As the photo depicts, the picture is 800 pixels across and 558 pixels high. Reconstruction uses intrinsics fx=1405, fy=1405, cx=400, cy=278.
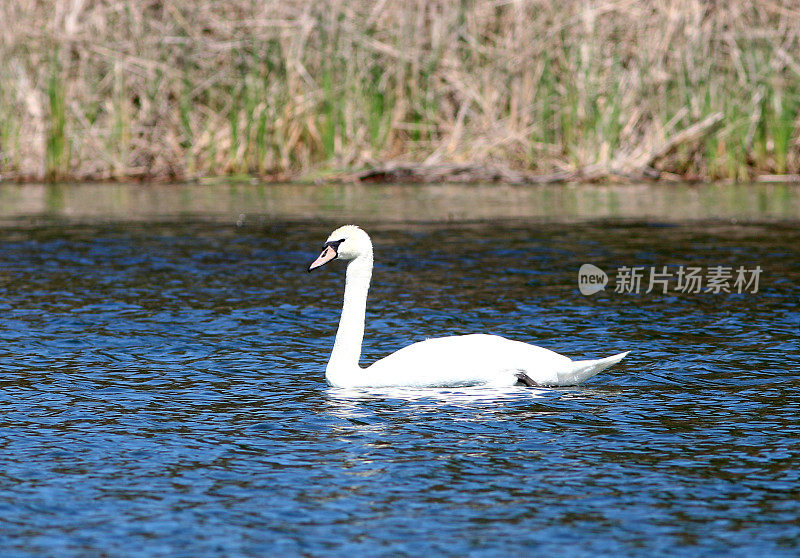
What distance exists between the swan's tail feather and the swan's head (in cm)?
137

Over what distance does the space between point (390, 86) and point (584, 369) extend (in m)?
14.3

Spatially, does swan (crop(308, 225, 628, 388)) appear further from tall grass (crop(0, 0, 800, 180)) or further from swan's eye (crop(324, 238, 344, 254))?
tall grass (crop(0, 0, 800, 180))

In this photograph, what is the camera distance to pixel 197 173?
22.2 meters

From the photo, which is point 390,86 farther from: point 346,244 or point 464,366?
point 464,366

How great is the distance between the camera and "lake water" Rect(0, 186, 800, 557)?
5.36 m

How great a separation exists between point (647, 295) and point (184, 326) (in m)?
3.97

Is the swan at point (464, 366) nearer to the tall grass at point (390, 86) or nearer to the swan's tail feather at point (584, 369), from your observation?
the swan's tail feather at point (584, 369)

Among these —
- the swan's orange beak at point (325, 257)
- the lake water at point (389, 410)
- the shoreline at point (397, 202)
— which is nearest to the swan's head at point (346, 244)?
the swan's orange beak at point (325, 257)

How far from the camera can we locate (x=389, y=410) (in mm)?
7395

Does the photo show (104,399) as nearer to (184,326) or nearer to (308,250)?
(184,326)

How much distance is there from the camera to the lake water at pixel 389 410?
5.36 meters

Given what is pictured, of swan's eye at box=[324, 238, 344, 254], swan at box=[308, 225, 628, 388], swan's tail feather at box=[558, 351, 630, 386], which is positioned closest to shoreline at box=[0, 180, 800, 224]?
swan's eye at box=[324, 238, 344, 254]

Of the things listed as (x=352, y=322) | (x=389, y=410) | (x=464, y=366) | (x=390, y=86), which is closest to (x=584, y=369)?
(x=464, y=366)

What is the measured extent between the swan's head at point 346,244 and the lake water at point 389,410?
756mm
